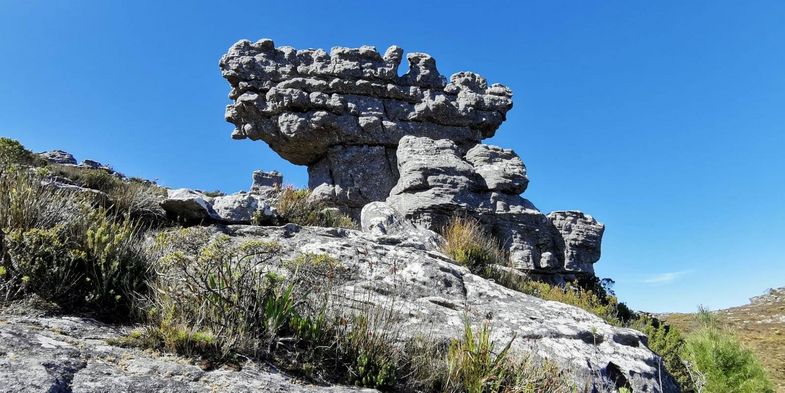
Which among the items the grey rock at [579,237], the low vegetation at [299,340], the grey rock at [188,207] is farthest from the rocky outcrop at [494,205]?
the low vegetation at [299,340]

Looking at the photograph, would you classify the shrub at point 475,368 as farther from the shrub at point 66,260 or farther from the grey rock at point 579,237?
the grey rock at point 579,237

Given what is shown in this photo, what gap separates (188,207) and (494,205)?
1174cm

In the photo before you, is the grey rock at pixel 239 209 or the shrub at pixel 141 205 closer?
the shrub at pixel 141 205

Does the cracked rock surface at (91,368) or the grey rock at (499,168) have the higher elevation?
the grey rock at (499,168)

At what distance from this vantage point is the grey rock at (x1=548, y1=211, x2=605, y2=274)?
18516mm

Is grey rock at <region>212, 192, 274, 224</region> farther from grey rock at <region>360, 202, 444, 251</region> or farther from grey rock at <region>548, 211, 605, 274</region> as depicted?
grey rock at <region>548, 211, 605, 274</region>

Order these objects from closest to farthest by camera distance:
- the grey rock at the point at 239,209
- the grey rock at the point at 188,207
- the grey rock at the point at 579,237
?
the grey rock at the point at 188,207 < the grey rock at the point at 239,209 < the grey rock at the point at 579,237

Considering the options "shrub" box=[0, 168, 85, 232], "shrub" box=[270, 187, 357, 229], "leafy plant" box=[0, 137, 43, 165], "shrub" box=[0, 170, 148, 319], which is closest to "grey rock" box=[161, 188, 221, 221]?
"shrub" box=[270, 187, 357, 229]

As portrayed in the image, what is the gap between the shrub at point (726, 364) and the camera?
16.6 meters

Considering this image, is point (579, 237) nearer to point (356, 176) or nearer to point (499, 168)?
point (499, 168)

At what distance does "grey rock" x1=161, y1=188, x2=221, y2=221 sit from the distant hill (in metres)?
24.1

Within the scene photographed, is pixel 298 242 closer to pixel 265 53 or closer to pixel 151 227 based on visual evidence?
pixel 151 227

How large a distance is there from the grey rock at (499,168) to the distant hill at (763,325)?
1377 centimetres

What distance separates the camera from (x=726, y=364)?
58.0 ft
